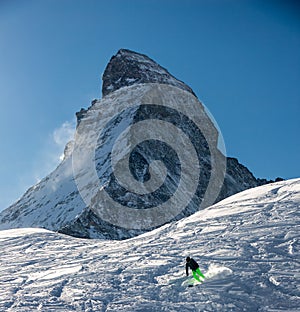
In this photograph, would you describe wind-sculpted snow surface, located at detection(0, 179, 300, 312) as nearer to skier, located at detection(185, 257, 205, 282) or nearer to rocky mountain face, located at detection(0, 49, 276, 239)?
skier, located at detection(185, 257, 205, 282)

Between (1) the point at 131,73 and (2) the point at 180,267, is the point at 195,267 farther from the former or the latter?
(1) the point at 131,73

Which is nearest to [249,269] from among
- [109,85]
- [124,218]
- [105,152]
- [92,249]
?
[92,249]

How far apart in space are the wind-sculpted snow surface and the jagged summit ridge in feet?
249

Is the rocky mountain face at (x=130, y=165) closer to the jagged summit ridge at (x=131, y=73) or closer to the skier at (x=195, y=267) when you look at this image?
the jagged summit ridge at (x=131, y=73)

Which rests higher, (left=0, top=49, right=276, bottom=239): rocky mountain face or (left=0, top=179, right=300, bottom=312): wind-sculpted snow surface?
(left=0, top=49, right=276, bottom=239): rocky mountain face

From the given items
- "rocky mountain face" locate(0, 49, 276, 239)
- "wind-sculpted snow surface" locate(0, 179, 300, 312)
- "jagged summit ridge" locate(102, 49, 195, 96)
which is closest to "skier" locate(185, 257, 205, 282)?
"wind-sculpted snow surface" locate(0, 179, 300, 312)

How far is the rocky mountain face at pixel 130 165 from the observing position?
51.0m

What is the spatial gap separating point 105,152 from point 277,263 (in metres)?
55.7

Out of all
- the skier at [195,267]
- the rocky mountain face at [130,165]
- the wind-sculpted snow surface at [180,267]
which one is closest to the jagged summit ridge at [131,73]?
the rocky mountain face at [130,165]

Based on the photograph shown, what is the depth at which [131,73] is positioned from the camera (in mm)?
99750

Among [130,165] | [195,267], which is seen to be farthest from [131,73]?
[195,267]

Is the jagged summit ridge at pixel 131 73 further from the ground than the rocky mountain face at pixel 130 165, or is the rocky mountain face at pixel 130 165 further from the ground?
the jagged summit ridge at pixel 131 73

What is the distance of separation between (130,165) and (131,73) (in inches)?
1791

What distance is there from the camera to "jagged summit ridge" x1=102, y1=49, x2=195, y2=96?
9656 centimetres
